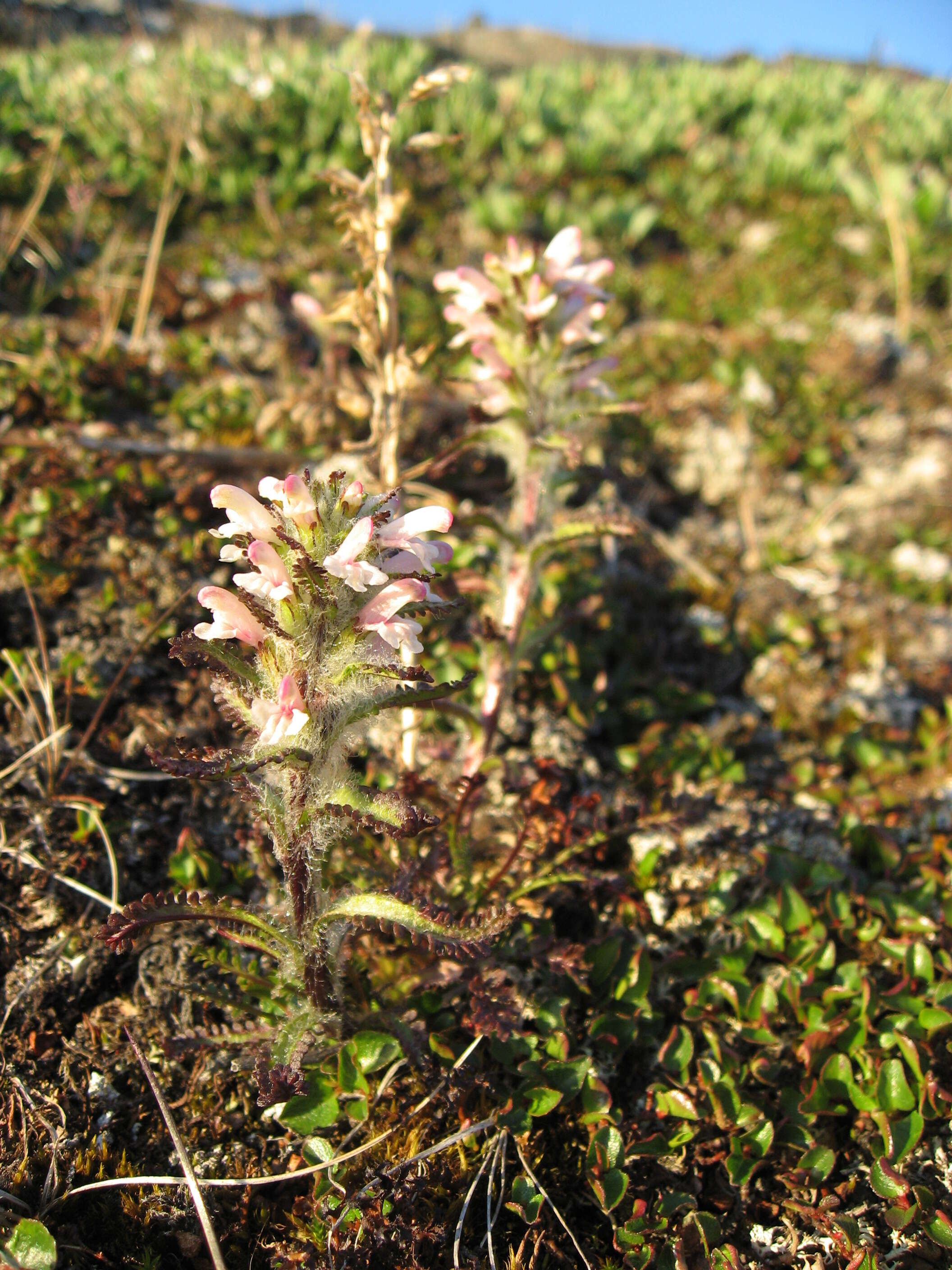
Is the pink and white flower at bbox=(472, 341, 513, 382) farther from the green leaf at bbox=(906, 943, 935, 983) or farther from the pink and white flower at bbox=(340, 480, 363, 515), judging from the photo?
the green leaf at bbox=(906, 943, 935, 983)

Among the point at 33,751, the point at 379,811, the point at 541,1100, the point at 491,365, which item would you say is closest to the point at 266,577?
the point at 379,811

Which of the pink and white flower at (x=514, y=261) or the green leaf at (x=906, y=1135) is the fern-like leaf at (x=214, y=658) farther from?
the green leaf at (x=906, y=1135)

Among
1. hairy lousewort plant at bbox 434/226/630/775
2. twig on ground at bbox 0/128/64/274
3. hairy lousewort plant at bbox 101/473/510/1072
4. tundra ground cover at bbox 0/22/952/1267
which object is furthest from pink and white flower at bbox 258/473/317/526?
twig on ground at bbox 0/128/64/274

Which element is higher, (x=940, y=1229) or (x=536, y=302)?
(x=536, y=302)

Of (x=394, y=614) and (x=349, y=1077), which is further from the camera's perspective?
(x=349, y=1077)

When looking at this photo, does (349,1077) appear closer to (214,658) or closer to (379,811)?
(379,811)

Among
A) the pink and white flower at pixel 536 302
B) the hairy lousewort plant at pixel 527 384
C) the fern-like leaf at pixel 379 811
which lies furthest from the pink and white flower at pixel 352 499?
the pink and white flower at pixel 536 302
